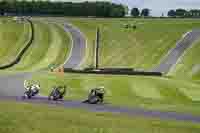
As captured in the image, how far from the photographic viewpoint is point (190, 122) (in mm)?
39250

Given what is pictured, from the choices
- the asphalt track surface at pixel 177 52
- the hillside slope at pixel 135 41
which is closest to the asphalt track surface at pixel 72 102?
the asphalt track surface at pixel 177 52

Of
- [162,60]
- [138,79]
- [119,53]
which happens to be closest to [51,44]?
[119,53]

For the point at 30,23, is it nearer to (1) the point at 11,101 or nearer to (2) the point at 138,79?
(2) the point at 138,79

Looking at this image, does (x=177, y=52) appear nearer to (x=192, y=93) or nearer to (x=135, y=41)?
(x=135, y=41)

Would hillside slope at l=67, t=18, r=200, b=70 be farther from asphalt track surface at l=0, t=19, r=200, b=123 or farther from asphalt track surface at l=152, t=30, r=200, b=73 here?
asphalt track surface at l=0, t=19, r=200, b=123

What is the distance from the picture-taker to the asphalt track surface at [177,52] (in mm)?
104819

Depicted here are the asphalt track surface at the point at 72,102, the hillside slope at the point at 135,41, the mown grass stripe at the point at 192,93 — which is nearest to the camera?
the asphalt track surface at the point at 72,102

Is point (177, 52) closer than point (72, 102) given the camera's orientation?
No

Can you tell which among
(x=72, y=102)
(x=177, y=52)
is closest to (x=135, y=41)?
(x=177, y=52)

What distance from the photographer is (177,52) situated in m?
117

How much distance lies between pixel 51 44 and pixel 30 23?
29.9m

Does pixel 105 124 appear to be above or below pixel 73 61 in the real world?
above

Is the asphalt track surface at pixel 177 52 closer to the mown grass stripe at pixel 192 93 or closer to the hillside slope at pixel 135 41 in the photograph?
the hillside slope at pixel 135 41

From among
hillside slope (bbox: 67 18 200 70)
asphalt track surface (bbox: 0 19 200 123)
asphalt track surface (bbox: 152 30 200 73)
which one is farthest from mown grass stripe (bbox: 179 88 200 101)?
hillside slope (bbox: 67 18 200 70)
